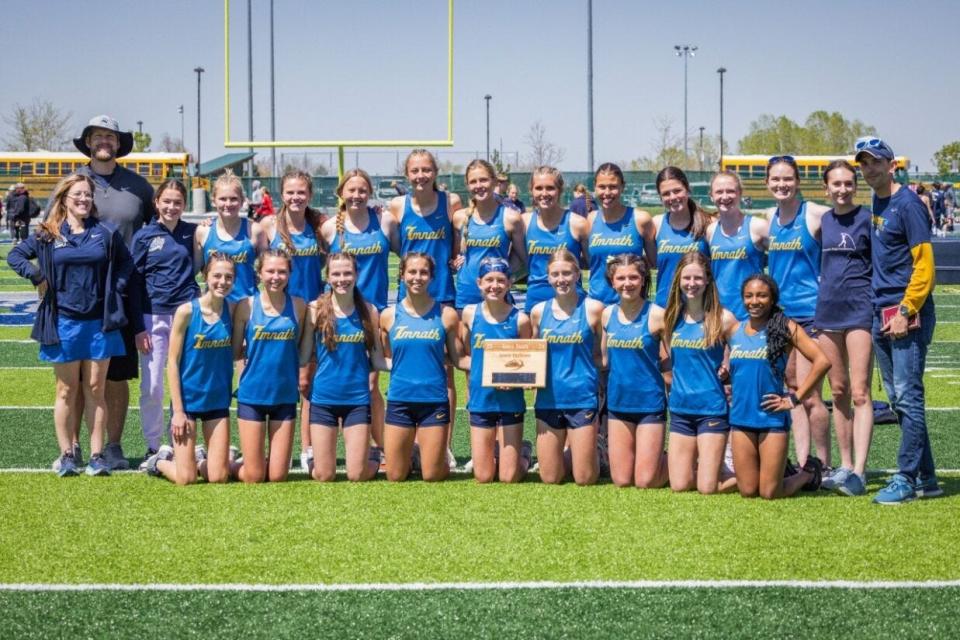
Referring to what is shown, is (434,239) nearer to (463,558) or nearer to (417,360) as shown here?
(417,360)

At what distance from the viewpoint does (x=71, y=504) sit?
19.8ft

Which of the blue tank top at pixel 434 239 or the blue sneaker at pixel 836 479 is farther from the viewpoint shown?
the blue tank top at pixel 434 239

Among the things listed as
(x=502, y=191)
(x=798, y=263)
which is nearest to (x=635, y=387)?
(x=798, y=263)

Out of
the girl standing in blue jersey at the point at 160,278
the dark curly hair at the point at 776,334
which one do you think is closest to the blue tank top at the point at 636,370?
the dark curly hair at the point at 776,334

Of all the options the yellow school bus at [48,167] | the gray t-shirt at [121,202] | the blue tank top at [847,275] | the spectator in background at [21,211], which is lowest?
the blue tank top at [847,275]

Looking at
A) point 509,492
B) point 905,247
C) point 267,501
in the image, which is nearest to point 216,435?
point 267,501

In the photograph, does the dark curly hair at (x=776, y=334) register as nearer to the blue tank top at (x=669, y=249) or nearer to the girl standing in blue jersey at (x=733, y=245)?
the girl standing in blue jersey at (x=733, y=245)

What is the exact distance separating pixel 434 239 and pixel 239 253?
1.12m

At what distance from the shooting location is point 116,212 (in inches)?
278

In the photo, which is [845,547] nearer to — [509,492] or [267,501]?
[509,492]

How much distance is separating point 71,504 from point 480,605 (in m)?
2.52

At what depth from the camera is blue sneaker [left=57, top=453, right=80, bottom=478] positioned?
21.9ft

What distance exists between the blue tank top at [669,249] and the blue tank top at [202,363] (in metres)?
2.39

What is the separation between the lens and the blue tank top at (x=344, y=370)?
6.57m
